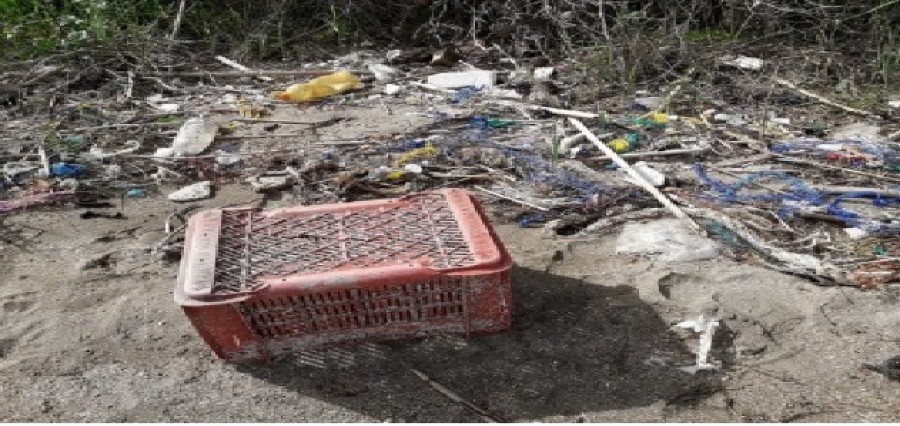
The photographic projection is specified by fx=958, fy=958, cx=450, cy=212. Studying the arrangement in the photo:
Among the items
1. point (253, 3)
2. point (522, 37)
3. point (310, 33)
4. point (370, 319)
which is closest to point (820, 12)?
point (522, 37)

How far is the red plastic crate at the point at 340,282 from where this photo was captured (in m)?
2.81

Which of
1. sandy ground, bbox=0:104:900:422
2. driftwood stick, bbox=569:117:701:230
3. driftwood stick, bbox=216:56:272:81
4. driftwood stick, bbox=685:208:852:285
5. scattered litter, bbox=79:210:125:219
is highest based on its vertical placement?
driftwood stick, bbox=216:56:272:81

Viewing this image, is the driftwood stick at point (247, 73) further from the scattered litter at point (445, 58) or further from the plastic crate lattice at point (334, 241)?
the plastic crate lattice at point (334, 241)

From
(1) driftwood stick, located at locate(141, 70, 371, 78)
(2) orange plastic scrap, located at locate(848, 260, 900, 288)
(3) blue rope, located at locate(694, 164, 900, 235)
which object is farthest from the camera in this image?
(1) driftwood stick, located at locate(141, 70, 371, 78)

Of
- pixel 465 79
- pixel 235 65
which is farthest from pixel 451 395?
pixel 235 65

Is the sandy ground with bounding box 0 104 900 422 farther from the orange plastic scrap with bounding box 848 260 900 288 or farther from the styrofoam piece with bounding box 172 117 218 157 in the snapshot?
the styrofoam piece with bounding box 172 117 218 157

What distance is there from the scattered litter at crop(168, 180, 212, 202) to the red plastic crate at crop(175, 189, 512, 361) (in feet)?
4.11

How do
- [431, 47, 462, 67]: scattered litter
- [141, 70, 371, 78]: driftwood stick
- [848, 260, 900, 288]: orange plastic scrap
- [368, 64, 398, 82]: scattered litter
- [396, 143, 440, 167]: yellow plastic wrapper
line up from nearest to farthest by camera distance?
[848, 260, 900, 288]: orange plastic scrap
[396, 143, 440, 167]: yellow plastic wrapper
[368, 64, 398, 82]: scattered litter
[141, 70, 371, 78]: driftwood stick
[431, 47, 462, 67]: scattered litter

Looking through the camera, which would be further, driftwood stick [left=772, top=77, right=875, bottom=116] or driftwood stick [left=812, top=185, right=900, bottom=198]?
driftwood stick [left=772, top=77, right=875, bottom=116]

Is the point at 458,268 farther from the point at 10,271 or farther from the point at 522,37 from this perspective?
the point at 522,37

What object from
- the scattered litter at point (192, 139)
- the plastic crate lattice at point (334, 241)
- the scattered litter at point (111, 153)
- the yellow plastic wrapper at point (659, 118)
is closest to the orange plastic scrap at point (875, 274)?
the plastic crate lattice at point (334, 241)

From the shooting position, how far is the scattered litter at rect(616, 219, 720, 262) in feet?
11.6

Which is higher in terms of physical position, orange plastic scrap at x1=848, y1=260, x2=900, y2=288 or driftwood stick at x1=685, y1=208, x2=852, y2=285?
driftwood stick at x1=685, y1=208, x2=852, y2=285

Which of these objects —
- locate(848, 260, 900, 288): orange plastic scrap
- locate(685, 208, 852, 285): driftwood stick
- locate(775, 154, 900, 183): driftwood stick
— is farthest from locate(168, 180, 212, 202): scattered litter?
locate(848, 260, 900, 288): orange plastic scrap
